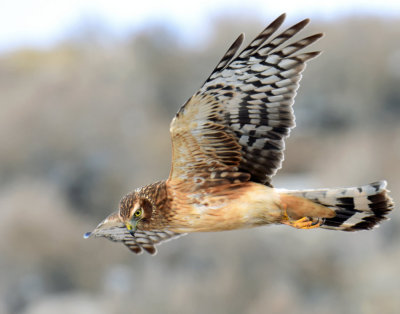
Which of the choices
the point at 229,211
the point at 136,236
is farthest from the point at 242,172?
the point at 136,236

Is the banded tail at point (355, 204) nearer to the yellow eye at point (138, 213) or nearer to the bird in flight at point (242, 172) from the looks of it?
the bird in flight at point (242, 172)

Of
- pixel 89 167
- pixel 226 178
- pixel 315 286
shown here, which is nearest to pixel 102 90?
pixel 89 167

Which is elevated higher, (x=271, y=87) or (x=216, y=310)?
(x=271, y=87)

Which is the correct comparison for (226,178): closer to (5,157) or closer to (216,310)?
(216,310)

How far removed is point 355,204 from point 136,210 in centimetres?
146

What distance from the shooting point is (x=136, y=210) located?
19.2 ft

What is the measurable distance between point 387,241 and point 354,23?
64.9ft

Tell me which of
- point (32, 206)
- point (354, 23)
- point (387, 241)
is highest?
point (354, 23)

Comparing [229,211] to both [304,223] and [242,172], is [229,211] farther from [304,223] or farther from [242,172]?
[304,223]

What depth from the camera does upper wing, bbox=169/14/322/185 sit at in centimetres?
556

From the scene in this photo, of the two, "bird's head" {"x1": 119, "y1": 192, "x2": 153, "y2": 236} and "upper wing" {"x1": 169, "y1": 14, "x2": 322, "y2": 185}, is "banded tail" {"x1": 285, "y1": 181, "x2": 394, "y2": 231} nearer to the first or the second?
"upper wing" {"x1": 169, "y1": 14, "x2": 322, "y2": 185}

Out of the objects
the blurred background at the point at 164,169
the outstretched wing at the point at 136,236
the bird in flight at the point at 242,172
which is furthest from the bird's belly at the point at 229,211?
the blurred background at the point at 164,169

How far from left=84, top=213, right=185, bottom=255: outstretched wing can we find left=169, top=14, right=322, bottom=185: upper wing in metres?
0.88

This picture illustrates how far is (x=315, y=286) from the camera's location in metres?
28.0
